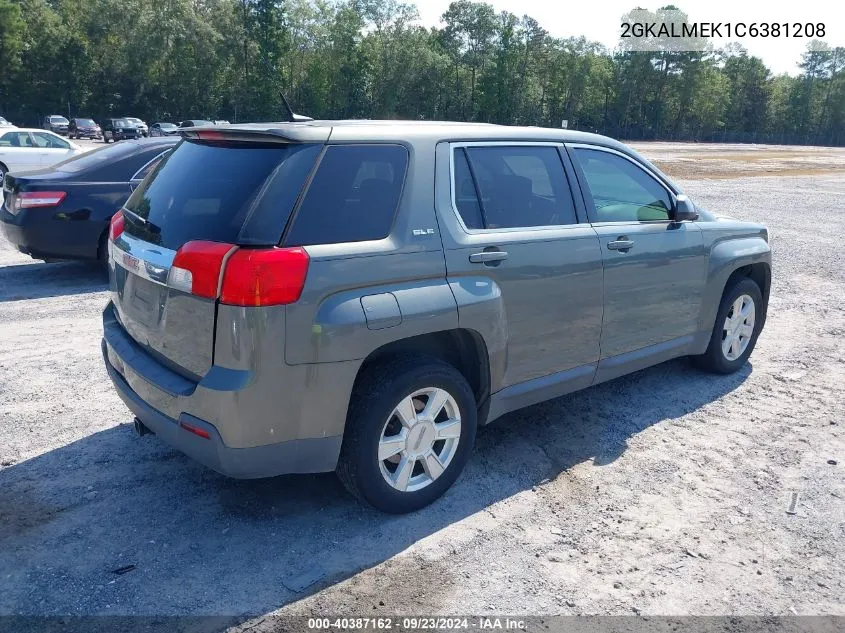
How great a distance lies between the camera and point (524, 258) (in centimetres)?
395

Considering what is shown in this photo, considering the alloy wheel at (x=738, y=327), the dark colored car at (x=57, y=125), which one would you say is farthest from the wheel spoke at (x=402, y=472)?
the dark colored car at (x=57, y=125)

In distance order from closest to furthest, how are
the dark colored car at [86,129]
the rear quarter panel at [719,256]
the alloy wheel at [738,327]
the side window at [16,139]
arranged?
the rear quarter panel at [719,256] → the alloy wheel at [738,327] → the side window at [16,139] → the dark colored car at [86,129]

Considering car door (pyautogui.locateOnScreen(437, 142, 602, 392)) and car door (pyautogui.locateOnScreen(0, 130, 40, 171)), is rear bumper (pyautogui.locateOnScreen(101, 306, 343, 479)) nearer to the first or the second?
car door (pyautogui.locateOnScreen(437, 142, 602, 392))

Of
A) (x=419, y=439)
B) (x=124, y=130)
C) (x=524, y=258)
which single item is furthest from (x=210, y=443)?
(x=124, y=130)

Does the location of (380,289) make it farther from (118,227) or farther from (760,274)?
(760,274)

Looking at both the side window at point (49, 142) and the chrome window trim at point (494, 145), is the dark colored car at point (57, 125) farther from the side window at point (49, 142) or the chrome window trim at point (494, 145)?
the chrome window trim at point (494, 145)

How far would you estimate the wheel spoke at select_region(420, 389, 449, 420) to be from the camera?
143 inches

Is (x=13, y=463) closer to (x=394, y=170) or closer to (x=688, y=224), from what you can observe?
(x=394, y=170)

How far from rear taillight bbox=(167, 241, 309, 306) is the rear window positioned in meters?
0.08

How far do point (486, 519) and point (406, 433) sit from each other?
645mm

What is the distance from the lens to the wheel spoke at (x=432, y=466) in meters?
3.71

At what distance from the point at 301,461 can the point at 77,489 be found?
1475 millimetres

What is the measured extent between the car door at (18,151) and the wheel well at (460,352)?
17.0 m

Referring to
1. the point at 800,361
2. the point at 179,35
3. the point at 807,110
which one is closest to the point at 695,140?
the point at 807,110
